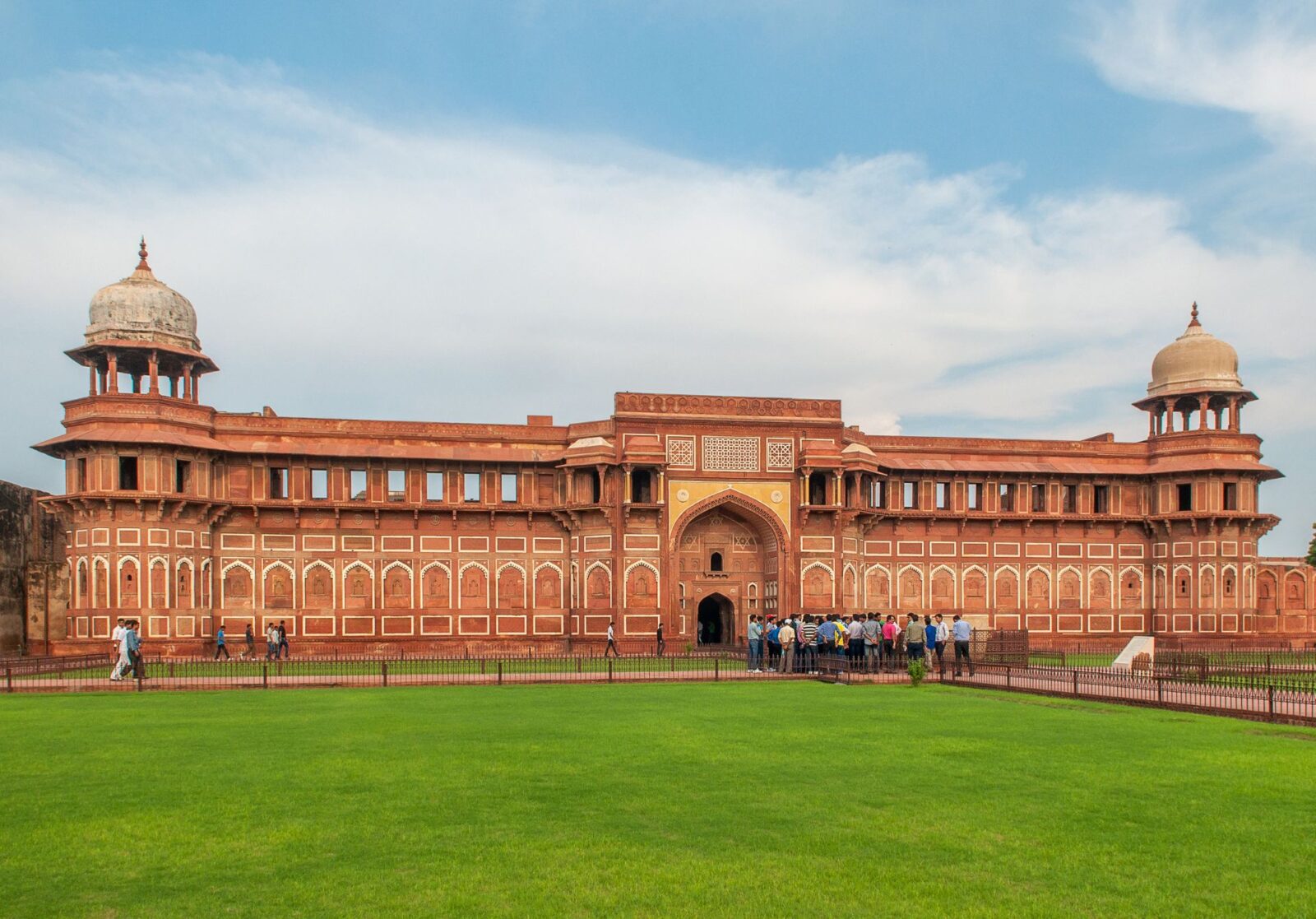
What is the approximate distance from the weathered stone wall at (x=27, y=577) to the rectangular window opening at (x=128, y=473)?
4598 millimetres

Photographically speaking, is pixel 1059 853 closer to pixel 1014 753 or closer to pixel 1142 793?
pixel 1142 793

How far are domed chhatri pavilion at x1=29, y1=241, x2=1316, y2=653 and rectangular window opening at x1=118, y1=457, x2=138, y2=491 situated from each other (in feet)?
0.32

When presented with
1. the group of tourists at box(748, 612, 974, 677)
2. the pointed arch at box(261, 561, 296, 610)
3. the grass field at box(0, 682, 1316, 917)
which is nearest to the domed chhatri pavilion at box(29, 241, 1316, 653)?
the pointed arch at box(261, 561, 296, 610)

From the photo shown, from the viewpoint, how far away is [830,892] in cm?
621

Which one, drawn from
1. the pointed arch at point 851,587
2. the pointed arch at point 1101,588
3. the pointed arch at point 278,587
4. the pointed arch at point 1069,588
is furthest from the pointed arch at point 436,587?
the pointed arch at point 1101,588

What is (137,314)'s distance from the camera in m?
32.0

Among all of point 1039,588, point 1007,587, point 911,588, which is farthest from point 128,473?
Answer: point 1039,588

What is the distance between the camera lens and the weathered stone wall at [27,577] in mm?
32906

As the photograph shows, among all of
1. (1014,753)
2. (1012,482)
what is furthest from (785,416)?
(1014,753)

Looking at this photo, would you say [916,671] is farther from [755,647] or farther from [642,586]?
[642,586]

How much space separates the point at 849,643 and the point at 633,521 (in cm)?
1148

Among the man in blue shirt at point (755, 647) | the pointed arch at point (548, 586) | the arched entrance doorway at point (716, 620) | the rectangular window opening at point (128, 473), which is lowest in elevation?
the arched entrance doorway at point (716, 620)

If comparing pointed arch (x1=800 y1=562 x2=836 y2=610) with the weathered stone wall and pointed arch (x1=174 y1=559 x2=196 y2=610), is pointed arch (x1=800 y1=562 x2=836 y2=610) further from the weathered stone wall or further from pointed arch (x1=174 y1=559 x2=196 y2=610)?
the weathered stone wall

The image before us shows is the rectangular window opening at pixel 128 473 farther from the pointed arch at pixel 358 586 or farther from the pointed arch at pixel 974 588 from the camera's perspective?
the pointed arch at pixel 974 588
